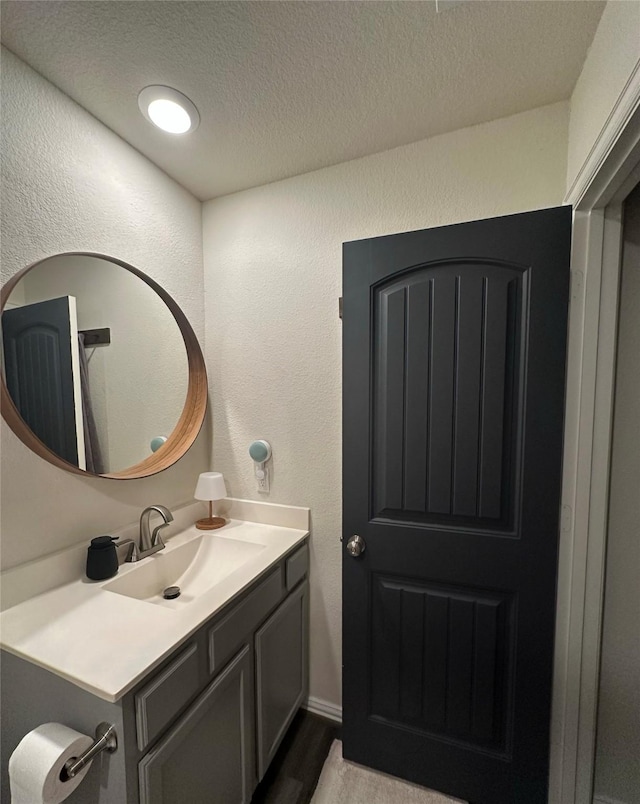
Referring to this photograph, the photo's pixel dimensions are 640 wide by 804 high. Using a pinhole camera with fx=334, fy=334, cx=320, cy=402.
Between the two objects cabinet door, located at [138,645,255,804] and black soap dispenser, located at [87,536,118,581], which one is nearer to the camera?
cabinet door, located at [138,645,255,804]

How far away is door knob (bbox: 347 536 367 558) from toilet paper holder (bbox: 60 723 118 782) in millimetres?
796

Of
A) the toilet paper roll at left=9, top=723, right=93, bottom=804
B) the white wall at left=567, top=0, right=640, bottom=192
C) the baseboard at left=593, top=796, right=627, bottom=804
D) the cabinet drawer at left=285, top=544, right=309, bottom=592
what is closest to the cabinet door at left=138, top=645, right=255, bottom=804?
the toilet paper roll at left=9, top=723, right=93, bottom=804

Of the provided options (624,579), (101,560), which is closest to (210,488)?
(101,560)

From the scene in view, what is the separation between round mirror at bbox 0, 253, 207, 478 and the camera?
1005mm

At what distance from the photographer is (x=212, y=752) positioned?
95cm

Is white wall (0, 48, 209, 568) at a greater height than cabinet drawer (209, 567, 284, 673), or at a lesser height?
greater

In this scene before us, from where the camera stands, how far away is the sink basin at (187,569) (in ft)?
3.86

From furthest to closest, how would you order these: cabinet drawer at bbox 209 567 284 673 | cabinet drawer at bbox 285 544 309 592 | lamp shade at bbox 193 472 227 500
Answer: lamp shade at bbox 193 472 227 500
cabinet drawer at bbox 285 544 309 592
cabinet drawer at bbox 209 567 284 673

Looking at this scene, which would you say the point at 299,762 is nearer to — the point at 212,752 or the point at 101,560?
the point at 212,752

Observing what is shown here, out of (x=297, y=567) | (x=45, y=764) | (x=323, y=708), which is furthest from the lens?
(x=323, y=708)

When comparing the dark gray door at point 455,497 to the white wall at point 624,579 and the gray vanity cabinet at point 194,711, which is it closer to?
the white wall at point 624,579

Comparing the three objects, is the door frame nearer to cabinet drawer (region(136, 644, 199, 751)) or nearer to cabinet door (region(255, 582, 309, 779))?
cabinet door (region(255, 582, 309, 779))

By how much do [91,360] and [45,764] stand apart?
105 cm

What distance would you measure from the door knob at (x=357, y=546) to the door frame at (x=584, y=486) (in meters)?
0.65
